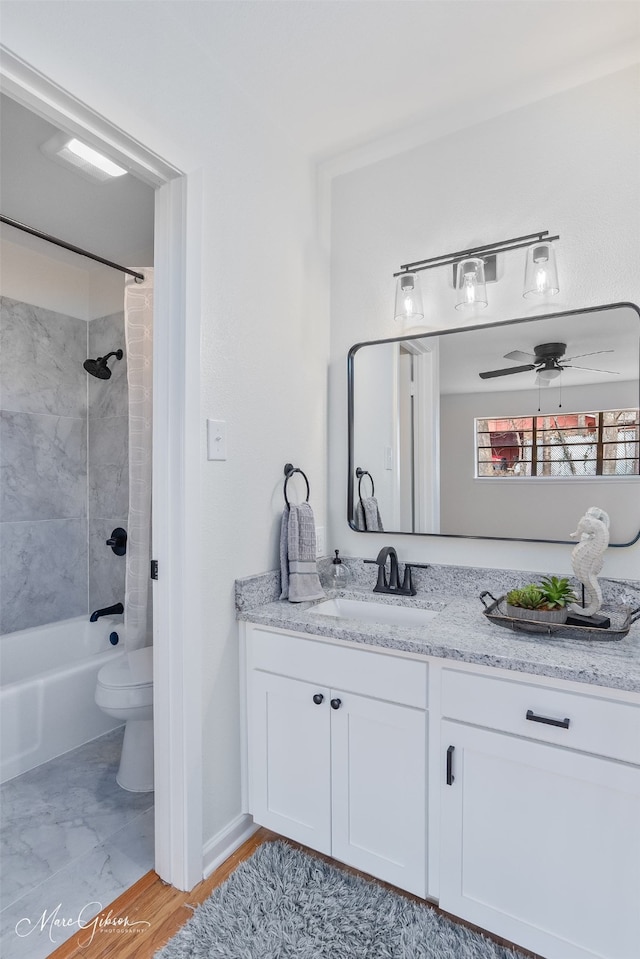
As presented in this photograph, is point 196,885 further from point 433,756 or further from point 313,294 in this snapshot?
point 313,294

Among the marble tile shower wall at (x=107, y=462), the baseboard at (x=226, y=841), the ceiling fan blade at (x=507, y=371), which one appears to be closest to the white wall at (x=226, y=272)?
the baseboard at (x=226, y=841)

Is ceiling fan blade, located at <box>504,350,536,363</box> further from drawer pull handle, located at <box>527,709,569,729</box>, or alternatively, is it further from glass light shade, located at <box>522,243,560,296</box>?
drawer pull handle, located at <box>527,709,569,729</box>

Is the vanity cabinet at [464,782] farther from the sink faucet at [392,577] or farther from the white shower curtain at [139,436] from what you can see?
the white shower curtain at [139,436]

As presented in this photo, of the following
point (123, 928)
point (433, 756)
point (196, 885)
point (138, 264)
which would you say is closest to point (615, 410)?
point (433, 756)

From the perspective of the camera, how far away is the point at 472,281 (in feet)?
5.98

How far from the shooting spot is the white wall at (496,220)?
166cm

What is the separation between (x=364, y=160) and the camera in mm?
2113

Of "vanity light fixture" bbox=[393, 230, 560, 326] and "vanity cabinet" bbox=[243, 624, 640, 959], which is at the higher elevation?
"vanity light fixture" bbox=[393, 230, 560, 326]

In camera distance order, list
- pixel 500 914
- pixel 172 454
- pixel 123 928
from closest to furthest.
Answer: pixel 500 914
pixel 123 928
pixel 172 454

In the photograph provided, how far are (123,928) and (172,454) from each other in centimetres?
132

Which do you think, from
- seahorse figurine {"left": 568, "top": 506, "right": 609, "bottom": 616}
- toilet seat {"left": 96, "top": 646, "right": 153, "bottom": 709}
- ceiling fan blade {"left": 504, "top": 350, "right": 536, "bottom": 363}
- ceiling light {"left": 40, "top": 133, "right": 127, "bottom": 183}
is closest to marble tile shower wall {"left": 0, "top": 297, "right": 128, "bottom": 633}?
toilet seat {"left": 96, "top": 646, "right": 153, "bottom": 709}

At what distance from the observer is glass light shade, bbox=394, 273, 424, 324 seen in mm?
1963

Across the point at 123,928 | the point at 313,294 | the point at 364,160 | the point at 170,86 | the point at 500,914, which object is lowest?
the point at 123,928

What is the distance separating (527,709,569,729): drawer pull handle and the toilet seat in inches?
57.5
